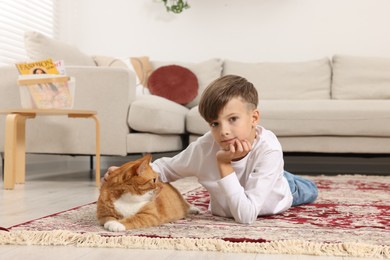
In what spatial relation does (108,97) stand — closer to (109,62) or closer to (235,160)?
(109,62)

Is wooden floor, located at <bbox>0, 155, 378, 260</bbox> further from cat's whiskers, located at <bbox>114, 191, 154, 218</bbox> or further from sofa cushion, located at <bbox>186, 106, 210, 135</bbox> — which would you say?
sofa cushion, located at <bbox>186, 106, 210, 135</bbox>

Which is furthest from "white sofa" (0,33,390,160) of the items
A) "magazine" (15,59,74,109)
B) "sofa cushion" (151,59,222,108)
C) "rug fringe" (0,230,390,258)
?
"rug fringe" (0,230,390,258)

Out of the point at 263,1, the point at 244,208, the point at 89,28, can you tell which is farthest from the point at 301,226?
the point at 89,28

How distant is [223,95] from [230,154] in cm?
15

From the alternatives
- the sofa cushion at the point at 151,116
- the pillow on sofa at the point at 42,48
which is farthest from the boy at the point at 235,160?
the pillow on sofa at the point at 42,48

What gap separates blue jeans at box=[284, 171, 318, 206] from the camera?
5.90 ft

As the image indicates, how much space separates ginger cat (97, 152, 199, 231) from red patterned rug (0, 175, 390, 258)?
3 cm

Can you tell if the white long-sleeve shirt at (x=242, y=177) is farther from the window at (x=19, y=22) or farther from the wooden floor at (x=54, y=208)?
the window at (x=19, y=22)

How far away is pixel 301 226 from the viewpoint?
142 cm

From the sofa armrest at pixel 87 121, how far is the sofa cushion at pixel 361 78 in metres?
1.65

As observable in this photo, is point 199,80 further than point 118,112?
Yes

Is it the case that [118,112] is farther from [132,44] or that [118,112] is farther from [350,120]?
[132,44]

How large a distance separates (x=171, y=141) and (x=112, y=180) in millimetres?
1862

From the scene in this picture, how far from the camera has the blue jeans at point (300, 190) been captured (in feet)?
5.90
